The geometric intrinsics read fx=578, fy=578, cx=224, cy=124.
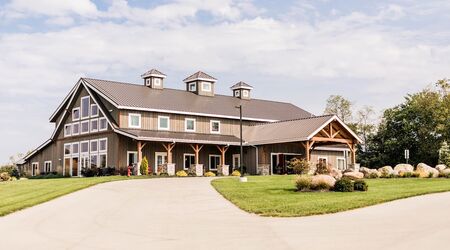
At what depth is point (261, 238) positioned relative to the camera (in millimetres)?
12859

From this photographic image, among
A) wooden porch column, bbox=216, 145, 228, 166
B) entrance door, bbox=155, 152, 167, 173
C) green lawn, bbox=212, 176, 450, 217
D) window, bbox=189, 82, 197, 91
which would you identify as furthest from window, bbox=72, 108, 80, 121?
green lawn, bbox=212, 176, 450, 217

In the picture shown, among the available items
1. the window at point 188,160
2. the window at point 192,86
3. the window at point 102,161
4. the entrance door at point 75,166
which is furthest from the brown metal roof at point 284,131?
the entrance door at point 75,166

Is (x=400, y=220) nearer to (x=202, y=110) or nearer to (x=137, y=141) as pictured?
(x=137, y=141)

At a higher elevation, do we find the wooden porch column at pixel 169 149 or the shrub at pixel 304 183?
the wooden porch column at pixel 169 149

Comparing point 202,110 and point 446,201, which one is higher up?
point 202,110

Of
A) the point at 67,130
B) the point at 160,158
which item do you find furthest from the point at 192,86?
the point at 67,130

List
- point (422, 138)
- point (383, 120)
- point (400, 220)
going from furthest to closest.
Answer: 1. point (383, 120)
2. point (422, 138)
3. point (400, 220)

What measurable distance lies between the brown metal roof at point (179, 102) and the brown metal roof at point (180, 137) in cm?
187

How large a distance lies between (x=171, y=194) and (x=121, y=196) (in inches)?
82.3

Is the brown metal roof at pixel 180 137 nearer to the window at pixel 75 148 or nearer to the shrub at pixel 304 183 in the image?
the window at pixel 75 148

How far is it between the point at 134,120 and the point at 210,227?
31099mm

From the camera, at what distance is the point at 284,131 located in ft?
150

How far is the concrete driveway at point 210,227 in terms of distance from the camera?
12.2 m

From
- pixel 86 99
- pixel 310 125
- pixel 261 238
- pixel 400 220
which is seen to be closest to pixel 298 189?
pixel 400 220
